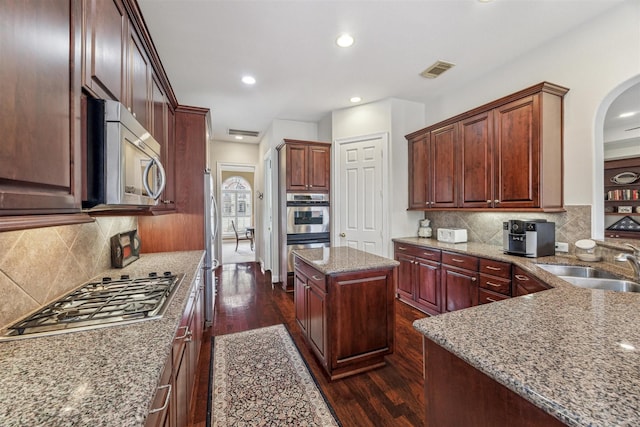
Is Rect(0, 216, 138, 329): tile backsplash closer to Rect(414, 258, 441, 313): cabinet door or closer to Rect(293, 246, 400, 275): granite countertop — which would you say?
Rect(293, 246, 400, 275): granite countertop

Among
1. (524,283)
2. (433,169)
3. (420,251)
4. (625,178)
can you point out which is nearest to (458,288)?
(420,251)

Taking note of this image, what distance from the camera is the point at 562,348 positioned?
2.68 feet

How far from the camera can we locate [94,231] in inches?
71.5

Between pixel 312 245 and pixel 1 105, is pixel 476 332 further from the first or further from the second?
pixel 312 245

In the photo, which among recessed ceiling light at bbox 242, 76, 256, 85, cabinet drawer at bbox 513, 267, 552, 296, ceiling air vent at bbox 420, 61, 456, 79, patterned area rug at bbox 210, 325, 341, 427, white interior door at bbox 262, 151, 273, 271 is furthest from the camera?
white interior door at bbox 262, 151, 273, 271

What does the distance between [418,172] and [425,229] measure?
0.84 m

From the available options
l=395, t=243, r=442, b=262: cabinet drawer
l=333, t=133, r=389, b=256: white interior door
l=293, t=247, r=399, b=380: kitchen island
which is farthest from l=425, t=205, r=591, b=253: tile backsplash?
l=293, t=247, r=399, b=380: kitchen island

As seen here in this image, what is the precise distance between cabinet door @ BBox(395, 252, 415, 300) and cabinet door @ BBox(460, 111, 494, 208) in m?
1.01

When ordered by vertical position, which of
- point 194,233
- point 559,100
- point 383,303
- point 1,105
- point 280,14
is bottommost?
point 383,303

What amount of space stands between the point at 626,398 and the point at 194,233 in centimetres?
312

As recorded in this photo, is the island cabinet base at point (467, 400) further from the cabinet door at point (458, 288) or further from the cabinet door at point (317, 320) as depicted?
the cabinet door at point (458, 288)

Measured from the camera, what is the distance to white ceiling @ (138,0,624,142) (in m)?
2.14

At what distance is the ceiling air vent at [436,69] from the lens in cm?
300

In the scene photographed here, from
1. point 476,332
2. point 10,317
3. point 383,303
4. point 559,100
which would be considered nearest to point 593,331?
point 476,332
